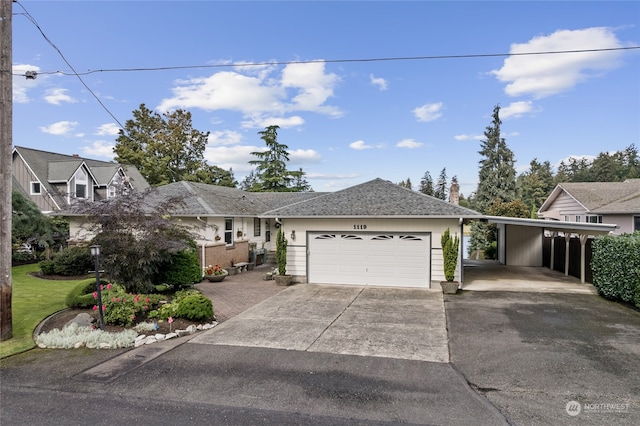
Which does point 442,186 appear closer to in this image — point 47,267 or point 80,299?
point 47,267

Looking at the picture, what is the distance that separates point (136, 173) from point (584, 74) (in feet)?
106

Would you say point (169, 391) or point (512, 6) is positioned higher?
point (512, 6)

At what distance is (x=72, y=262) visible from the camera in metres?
15.3

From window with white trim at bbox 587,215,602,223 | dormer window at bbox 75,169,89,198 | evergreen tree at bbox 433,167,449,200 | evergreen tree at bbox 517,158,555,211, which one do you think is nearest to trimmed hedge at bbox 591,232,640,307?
window with white trim at bbox 587,215,602,223

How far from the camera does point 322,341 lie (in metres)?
7.50

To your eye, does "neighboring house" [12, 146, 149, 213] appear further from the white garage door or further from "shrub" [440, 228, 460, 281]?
"shrub" [440, 228, 460, 281]

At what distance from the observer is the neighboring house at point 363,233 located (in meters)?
13.3

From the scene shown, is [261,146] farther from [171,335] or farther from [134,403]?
[134,403]

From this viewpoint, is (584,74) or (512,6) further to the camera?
(584,74)

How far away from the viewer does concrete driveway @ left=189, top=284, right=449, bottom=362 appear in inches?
281

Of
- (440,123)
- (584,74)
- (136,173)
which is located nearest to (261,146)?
(136,173)

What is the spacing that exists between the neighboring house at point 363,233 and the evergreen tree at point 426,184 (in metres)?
55.4

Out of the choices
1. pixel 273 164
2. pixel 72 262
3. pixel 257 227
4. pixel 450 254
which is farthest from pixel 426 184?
pixel 72 262

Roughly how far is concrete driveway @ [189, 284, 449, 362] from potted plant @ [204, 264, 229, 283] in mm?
3955
